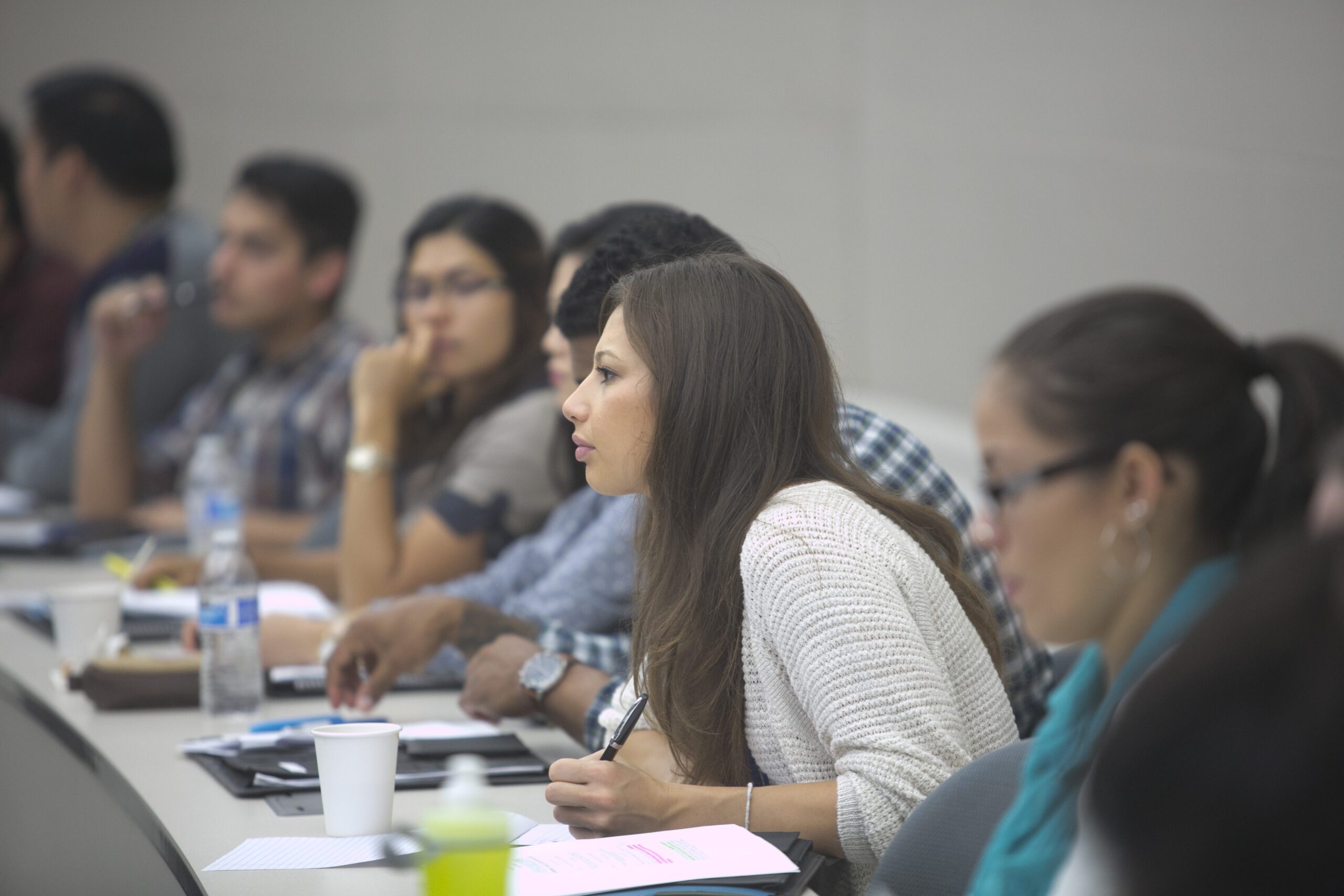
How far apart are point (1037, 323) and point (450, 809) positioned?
1.87ft

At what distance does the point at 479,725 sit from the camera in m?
1.84

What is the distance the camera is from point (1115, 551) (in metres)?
0.98

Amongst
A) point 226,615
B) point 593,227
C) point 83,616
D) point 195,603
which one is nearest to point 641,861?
point 226,615

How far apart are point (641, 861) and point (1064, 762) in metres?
0.37

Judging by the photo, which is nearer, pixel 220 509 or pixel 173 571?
pixel 173 571

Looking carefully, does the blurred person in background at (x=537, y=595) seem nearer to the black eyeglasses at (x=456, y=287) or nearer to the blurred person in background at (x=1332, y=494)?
the black eyeglasses at (x=456, y=287)

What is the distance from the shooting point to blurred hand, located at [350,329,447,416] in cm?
291

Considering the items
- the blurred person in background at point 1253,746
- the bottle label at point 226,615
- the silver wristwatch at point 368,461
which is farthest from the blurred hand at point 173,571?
the blurred person in background at point 1253,746

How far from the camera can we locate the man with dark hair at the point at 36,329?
475cm

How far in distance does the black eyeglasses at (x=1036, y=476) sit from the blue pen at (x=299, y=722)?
100cm

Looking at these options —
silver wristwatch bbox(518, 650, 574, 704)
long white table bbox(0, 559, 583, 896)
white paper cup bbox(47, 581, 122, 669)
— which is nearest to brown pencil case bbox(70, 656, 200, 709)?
long white table bbox(0, 559, 583, 896)

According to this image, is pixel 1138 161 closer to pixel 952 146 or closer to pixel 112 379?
pixel 952 146

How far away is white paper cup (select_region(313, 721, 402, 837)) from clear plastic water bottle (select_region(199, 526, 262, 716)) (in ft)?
1.97

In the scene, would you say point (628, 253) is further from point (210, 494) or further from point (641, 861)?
point (210, 494)
